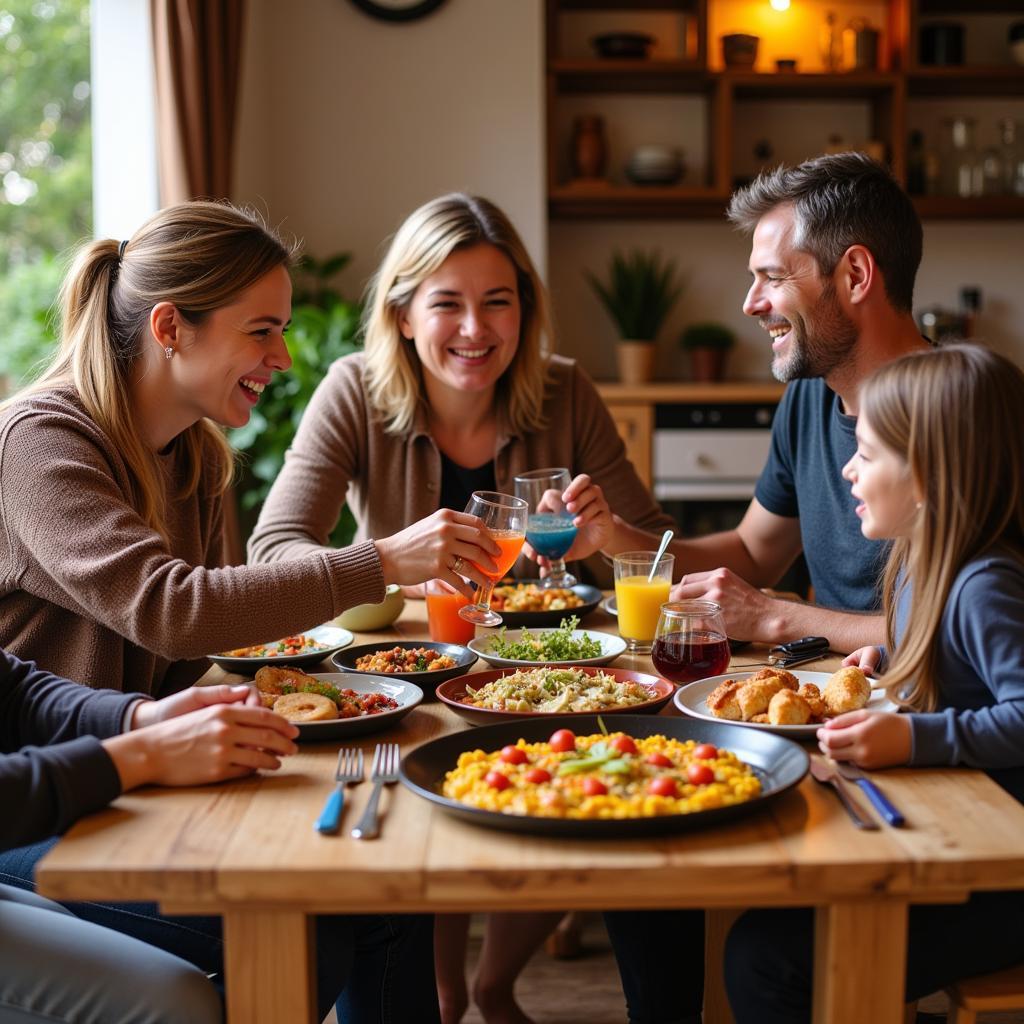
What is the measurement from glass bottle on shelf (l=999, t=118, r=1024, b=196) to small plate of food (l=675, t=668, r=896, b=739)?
4.20 meters

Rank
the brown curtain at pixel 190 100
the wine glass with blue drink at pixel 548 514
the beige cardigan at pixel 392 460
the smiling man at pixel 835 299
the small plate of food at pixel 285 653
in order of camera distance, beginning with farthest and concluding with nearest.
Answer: the brown curtain at pixel 190 100 → the beige cardigan at pixel 392 460 → the smiling man at pixel 835 299 → the wine glass with blue drink at pixel 548 514 → the small plate of food at pixel 285 653

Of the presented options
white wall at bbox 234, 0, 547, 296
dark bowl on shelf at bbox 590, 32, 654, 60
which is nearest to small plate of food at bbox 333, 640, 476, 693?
white wall at bbox 234, 0, 547, 296

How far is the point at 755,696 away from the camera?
1496 millimetres

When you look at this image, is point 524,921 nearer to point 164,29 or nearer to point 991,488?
point 991,488

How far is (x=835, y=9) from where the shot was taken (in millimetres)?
5133

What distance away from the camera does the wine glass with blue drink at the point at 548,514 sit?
6.88 ft

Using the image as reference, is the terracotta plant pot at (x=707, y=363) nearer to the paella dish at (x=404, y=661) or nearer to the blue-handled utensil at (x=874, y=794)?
the paella dish at (x=404, y=661)

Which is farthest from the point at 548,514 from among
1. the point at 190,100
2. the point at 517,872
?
the point at 190,100

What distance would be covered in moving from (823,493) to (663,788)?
52.5 inches

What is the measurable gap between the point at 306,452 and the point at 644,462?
229 centimetres

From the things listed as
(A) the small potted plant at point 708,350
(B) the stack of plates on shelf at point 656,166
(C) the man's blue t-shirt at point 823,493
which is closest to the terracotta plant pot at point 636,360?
(A) the small potted plant at point 708,350

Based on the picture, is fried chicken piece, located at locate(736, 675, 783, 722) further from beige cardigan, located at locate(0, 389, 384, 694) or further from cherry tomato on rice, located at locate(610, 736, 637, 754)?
beige cardigan, located at locate(0, 389, 384, 694)

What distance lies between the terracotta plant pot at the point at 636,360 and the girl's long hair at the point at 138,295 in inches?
127

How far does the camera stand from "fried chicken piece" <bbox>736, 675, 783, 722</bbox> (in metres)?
1.49
